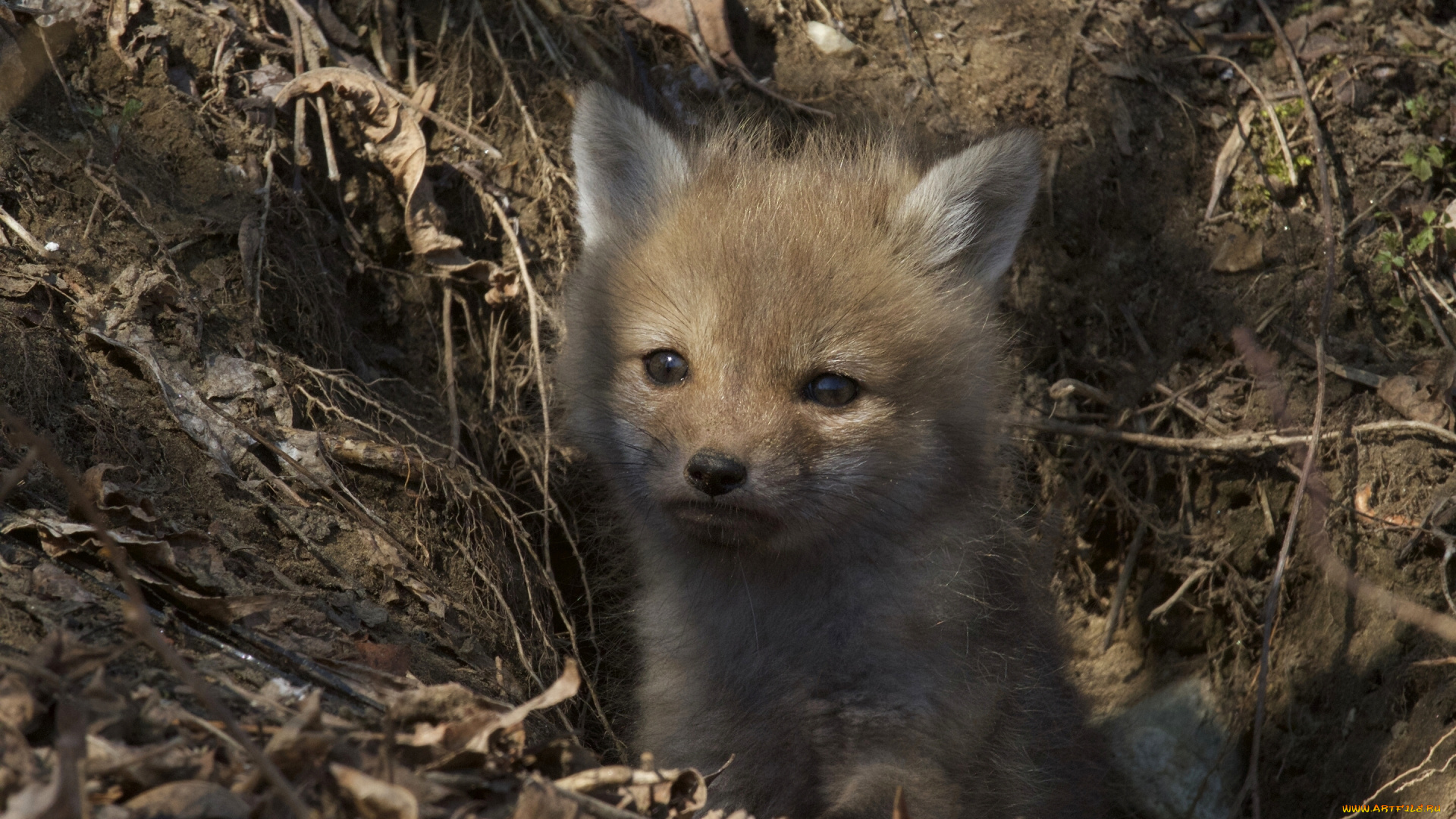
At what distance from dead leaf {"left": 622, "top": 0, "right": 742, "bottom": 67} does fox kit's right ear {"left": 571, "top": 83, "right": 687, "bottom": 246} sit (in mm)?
1268

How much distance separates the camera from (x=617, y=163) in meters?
3.70

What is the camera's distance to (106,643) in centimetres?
218

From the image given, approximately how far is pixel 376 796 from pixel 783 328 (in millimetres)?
1699

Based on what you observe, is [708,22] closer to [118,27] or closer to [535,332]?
[535,332]

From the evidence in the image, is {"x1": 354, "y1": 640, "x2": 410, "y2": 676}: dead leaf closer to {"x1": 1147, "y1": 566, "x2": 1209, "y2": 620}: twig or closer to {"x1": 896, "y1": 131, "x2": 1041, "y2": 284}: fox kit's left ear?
{"x1": 896, "y1": 131, "x2": 1041, "y2": 284}: fox kit's left ear

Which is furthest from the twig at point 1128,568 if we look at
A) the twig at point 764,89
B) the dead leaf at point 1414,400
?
the twig at point 764,89

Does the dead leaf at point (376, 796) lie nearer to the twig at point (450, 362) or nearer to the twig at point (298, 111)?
the twig at point (450, 362)

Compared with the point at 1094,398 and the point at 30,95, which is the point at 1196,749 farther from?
the point at 30,95

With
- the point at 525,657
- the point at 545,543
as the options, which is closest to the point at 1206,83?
the point at 545,543

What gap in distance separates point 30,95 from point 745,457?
282cm

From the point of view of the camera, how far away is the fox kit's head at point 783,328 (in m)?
2.96

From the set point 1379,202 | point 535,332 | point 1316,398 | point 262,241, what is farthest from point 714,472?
point 1379,202

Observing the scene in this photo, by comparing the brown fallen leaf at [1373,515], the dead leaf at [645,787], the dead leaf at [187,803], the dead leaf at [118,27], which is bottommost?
the brown fallen leaf at [1373,515]

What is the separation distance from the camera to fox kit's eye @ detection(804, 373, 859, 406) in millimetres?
3049
